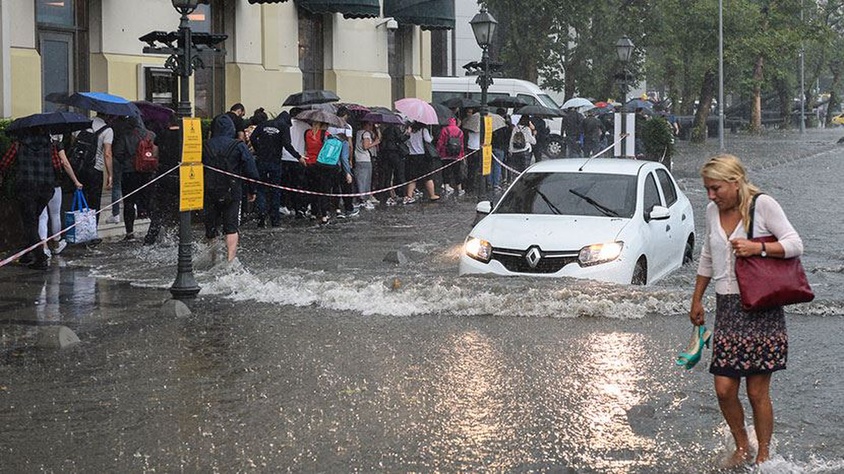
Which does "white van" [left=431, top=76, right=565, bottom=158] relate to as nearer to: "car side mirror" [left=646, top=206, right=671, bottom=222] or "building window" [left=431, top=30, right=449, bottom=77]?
"building window" [left=431, top=30, right=449, bottom=77]

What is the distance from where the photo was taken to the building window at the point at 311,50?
3025 centimetres

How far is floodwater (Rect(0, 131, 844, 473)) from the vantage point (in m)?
7.49

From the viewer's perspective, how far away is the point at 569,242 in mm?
12977

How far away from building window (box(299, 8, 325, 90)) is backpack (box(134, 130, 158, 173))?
11.8 m

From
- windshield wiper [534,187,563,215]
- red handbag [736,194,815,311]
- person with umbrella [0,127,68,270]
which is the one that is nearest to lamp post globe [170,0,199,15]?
person with umbrella [0,127,68,270]

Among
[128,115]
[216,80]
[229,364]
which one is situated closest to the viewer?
[229,364]

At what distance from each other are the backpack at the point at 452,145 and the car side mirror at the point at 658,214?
14343 mm

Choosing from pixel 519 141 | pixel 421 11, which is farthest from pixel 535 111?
pixel 421 11

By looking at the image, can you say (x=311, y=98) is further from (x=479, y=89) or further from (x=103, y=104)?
(x=479, y=89)

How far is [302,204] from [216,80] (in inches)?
210

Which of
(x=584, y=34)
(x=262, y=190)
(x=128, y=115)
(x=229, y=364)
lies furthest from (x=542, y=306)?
(x=584, y=34)

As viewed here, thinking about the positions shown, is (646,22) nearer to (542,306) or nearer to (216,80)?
(216,80)

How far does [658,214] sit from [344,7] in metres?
16.4

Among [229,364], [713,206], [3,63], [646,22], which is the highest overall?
[646,22]
